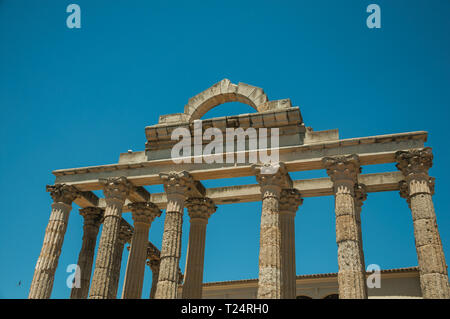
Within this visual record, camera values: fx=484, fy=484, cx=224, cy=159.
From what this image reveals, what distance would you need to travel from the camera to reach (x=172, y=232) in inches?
1006

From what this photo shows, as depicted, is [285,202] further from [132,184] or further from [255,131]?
[132,184]

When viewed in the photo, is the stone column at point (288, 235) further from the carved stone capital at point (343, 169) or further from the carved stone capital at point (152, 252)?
the carved stone capital at point (152, 252)

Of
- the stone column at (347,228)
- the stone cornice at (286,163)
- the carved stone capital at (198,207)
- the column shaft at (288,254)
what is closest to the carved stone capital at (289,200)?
the column shaft at (288,254)

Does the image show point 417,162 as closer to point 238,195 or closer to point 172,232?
point 238,195

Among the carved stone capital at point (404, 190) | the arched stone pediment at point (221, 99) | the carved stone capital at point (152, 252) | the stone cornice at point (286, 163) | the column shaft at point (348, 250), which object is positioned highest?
the arched stone pediment at point (221, 99)

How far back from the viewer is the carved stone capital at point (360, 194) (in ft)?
87.8

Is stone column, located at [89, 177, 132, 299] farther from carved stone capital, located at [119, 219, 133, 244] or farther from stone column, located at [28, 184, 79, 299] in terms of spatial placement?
carved stone capital, located at [119, 219, 133, 244]

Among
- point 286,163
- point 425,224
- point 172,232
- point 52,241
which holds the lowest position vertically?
point 425,224

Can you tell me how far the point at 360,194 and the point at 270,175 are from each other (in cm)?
554

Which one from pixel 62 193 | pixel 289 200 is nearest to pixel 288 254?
pixel 289 200

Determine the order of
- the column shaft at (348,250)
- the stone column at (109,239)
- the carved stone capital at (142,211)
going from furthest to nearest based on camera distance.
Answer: the carved stone capital at (142,211) → the stone column at (109,239) → the column shaft at (348,250)

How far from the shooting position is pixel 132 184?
92.1 ft
